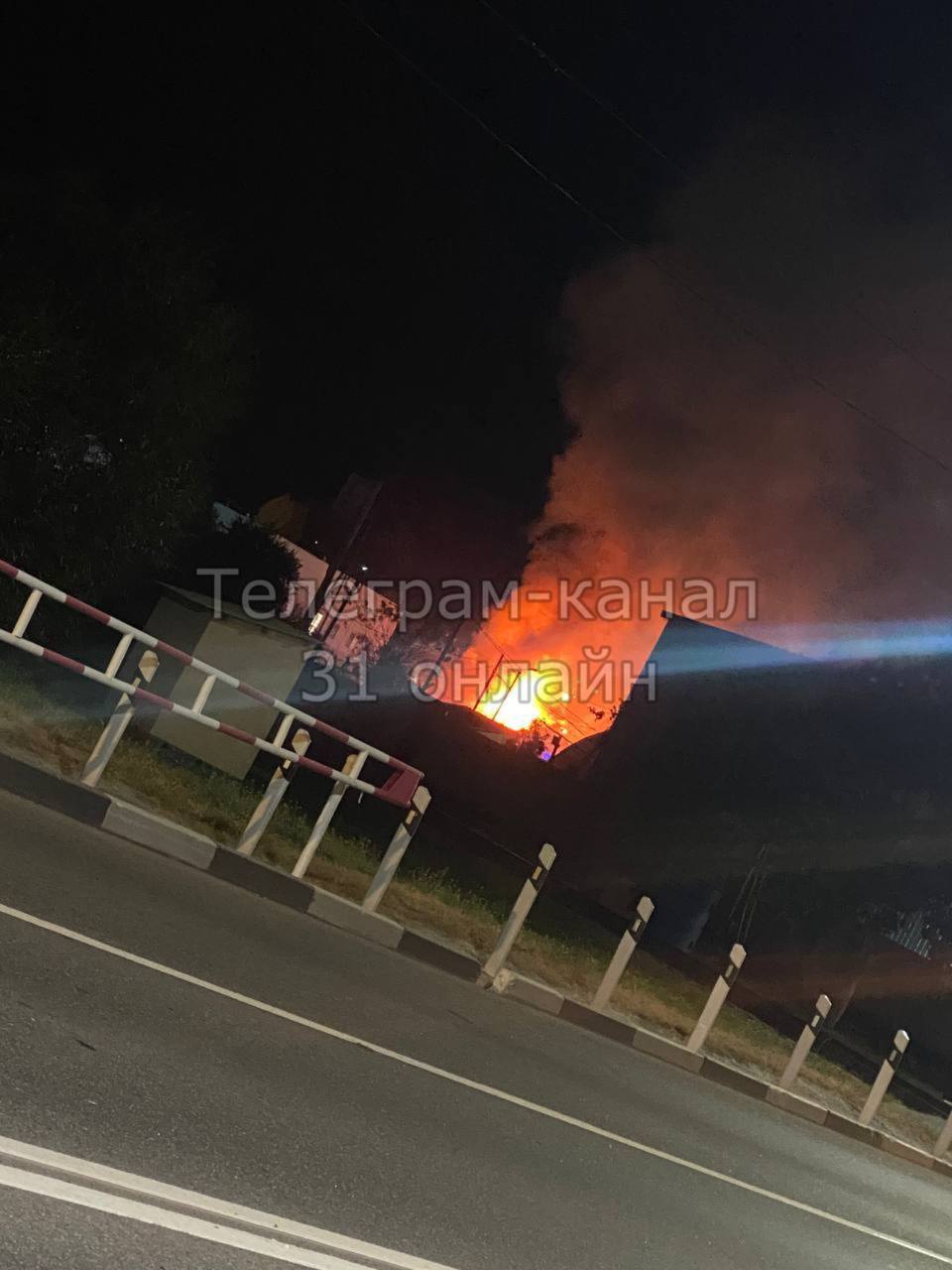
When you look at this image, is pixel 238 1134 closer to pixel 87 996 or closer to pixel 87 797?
pixel 87 996

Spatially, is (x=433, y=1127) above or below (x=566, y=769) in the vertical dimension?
below

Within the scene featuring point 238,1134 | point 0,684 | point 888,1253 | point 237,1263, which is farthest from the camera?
point 0,684

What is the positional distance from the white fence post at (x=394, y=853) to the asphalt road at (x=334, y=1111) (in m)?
0.53

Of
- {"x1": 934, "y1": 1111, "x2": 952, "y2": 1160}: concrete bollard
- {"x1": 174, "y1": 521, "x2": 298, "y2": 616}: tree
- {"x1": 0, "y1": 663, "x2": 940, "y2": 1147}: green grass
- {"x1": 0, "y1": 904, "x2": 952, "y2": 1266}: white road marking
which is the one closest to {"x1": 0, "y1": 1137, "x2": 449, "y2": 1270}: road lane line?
{"x1": 0, "y1": 904, "x2": 952, "y2": 1266}: white road marking

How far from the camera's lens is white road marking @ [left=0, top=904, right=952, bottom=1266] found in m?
5.49

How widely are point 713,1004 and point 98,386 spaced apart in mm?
10570

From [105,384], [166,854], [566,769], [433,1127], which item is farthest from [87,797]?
[566,769]

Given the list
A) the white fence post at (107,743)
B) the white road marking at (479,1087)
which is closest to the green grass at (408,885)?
the white fence post at (107,743)

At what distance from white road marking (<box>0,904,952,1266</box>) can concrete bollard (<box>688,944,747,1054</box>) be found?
3.10 metres

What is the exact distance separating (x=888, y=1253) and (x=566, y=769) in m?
22.4

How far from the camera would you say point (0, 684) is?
1057 centimetres

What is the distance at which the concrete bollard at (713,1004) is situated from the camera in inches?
412

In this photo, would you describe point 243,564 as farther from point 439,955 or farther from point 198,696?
point 439,955

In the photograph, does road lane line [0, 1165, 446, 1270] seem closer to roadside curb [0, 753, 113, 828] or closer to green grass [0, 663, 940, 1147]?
roadside curb [0, 753, 113, 828]
